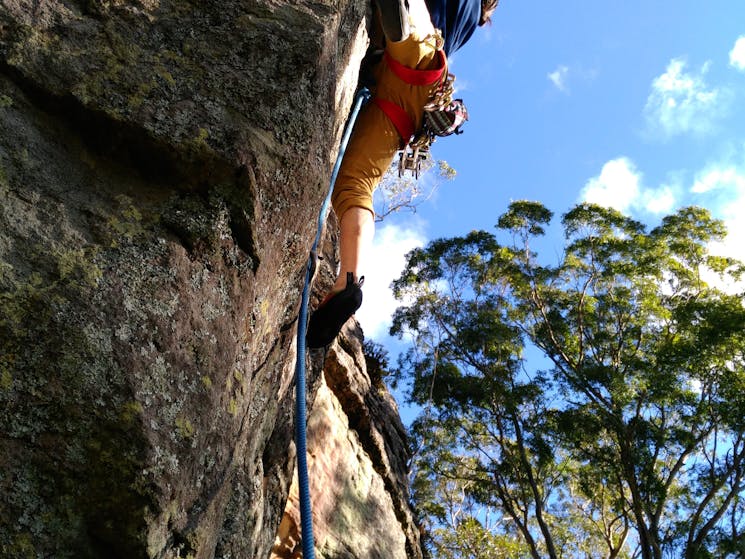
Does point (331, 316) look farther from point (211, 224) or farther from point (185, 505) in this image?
point (185, 505)

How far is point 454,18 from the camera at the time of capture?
426 centimetres

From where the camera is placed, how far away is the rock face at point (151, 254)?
1608mm

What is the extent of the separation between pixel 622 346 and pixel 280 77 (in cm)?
1374

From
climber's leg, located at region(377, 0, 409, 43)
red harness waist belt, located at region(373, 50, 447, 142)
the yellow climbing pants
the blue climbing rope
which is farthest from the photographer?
red harness waist belt, located at region(373, 50, 447, 142)

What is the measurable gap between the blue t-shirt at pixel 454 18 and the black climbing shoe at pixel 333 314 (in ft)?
6.14

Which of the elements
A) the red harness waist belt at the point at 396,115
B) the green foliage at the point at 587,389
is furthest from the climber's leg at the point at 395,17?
the green foliage at the point at 587,389

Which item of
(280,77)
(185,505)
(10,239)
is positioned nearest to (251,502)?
(185,505)

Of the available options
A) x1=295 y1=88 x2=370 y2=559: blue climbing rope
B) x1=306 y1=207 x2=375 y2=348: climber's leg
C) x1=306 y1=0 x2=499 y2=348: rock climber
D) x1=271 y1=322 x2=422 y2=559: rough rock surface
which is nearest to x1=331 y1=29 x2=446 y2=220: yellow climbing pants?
x1=306 y1=0 x2=499 y2=348: rock climber

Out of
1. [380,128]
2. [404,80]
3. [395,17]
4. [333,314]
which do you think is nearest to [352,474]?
[333,314]

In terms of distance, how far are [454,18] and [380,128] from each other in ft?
3.47

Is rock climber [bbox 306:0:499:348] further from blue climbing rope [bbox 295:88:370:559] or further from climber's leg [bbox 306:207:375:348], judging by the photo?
blue climbing rope [bbox 295:88:370:559]

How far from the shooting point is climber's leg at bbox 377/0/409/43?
3277 mm

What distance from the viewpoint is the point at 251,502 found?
8.89 ft

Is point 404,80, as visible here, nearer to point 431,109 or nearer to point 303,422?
point 431,109
